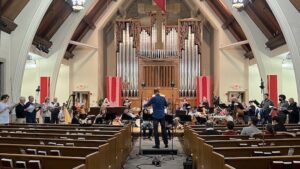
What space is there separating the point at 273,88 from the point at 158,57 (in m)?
6.59

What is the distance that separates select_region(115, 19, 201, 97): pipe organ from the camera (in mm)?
21375

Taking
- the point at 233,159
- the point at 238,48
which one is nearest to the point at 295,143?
the point at 233,159

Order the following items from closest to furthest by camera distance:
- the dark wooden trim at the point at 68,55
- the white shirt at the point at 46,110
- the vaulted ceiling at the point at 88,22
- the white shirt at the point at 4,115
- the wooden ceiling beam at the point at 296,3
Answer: the white shirt at the point at 4,115
the wooden ceiling beam at the point at 296,3
the white shirt at the point at 46,110
the vaulted ceiling at the point at 88,22
the dark wooden trim at the point at 68,55

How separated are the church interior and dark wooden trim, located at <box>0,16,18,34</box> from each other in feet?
0.13

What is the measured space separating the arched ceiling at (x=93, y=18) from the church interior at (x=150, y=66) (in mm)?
52

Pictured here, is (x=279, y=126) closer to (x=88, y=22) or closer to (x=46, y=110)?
(x=46, y=110)

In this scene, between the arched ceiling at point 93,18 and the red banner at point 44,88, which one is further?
the red banner at point 44,88

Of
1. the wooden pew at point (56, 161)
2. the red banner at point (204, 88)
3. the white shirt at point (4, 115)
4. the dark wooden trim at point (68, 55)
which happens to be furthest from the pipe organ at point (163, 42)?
the wooden pew at point (56, 161)

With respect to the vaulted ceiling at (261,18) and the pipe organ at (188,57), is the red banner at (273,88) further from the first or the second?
the pipe organ at (188,57)

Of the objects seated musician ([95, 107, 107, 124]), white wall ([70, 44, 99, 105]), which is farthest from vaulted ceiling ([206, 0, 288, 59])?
seated musician ([95, 107, 107, 124])

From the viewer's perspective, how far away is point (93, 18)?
20.2 meters

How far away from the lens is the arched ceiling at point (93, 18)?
42.9ft

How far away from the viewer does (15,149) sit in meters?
5.41

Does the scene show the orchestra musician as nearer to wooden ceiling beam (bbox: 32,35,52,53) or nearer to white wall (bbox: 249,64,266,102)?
wooden ceiling beam (bbox: 32,35,52,53)
